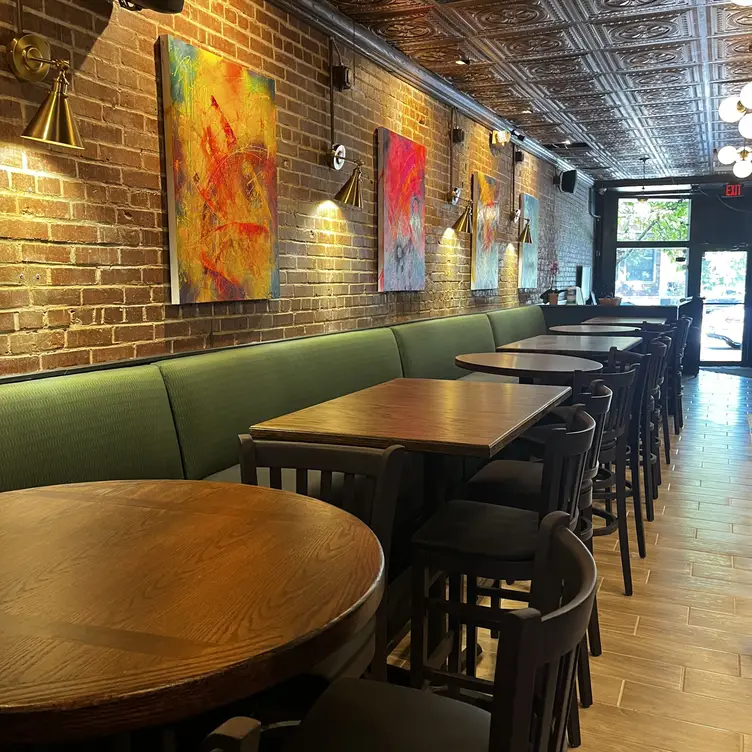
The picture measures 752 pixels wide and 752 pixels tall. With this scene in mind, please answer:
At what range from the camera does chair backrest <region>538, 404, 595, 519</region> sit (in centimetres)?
211

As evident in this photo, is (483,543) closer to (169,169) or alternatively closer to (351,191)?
(169,169)

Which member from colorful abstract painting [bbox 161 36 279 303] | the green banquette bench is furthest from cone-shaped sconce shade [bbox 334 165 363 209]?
the green banquette bench

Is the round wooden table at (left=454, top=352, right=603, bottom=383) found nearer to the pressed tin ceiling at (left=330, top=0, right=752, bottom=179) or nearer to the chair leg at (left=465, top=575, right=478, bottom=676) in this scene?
the chair leg at (left=465, top=575, right=478, bottom=676)

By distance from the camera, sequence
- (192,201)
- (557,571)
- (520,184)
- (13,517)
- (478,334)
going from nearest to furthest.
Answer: (557,571) → (13,517) → (192,201) → (478,334) → (520,184)

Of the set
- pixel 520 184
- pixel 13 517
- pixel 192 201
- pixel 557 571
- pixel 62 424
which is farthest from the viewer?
pixel 520 184

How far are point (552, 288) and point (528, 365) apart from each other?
7026 millimetres

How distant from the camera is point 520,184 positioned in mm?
9133

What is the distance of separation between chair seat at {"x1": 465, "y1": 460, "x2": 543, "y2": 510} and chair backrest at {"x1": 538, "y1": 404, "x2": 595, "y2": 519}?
0.49 m

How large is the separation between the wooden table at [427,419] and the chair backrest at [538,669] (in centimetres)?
119

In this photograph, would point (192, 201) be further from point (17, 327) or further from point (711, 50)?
point (711, 50)

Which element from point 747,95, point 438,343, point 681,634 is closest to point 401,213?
point 438,343

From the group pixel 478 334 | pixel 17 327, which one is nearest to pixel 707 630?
pixel 17 327

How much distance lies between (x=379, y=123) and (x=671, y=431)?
4.13 meters

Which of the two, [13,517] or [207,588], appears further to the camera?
[13,517]
